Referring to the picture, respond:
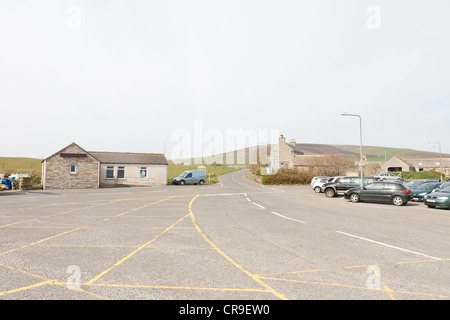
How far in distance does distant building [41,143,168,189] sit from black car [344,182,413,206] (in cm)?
2859

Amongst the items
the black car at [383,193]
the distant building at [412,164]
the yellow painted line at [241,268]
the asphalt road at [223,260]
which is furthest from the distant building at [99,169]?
the distant building at [412,164]

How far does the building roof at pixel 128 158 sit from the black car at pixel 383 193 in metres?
28.5

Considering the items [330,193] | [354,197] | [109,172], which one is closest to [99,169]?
[109,172]

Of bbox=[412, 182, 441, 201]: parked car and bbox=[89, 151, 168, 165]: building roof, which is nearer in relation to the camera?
bbox=[412, 182, 441, 201]: parked car

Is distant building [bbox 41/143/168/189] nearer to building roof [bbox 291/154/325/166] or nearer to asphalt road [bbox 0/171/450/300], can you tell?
asphalt road [bbox 0/171/450/300]

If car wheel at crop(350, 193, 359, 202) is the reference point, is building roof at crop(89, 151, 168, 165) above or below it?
above

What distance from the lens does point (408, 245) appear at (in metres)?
7.35

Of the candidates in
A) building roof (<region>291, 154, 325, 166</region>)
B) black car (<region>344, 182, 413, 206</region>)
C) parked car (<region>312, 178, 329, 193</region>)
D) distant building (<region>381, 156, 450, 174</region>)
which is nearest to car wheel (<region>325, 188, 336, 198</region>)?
black car (<region>344, 182, 413, 206</region>)

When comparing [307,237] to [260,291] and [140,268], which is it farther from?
[140,268]

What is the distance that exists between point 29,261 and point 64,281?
1806 mm

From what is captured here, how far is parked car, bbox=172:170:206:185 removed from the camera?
42069 millimetres

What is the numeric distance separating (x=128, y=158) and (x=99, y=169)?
5768 millimetres

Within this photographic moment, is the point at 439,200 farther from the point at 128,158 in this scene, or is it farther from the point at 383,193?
the point at 128,158
